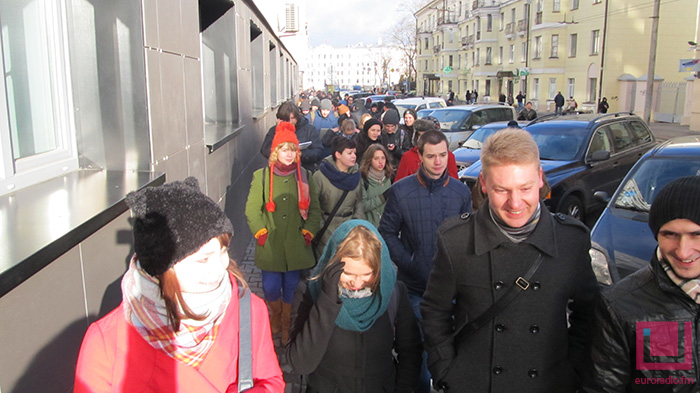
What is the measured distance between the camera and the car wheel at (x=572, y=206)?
8.39 meters

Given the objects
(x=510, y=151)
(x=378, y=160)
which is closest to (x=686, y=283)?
(x=510, y=151)

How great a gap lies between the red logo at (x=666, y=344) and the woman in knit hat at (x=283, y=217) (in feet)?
10.6

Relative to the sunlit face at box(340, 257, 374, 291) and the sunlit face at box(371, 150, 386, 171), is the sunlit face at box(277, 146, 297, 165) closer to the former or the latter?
the sunlit face at box(371, 150, 386, 171)

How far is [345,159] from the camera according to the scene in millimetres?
5078

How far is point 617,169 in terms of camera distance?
9.30 meters

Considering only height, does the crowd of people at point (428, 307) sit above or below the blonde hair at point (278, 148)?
below

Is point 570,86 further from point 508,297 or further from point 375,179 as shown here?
point 508,297

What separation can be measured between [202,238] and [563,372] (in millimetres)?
1627

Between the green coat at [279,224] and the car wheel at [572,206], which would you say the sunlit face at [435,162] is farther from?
the car wheel at [572,206]

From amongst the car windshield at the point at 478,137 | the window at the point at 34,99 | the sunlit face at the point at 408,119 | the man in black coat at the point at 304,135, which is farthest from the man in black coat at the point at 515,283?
the car windshield at the point at 478,137

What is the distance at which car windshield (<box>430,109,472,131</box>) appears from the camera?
15.4 metres

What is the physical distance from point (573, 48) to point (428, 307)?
45836mm

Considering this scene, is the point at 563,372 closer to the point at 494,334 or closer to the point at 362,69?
the point at 494,334

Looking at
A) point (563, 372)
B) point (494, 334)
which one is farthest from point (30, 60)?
point (563, 372)
